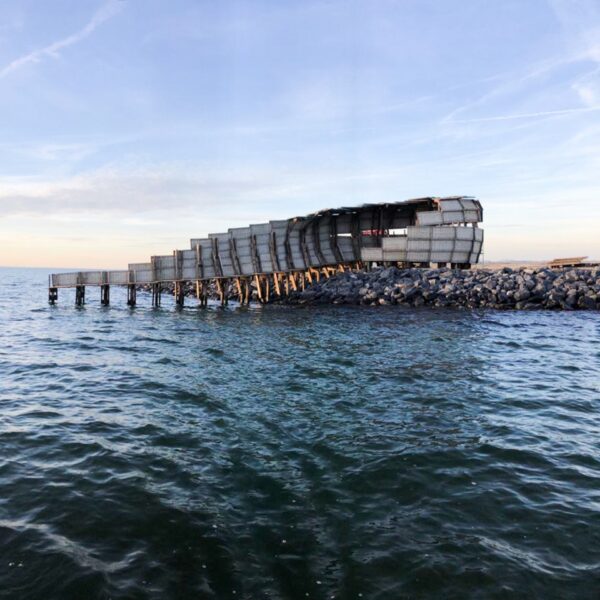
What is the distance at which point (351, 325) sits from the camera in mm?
24969

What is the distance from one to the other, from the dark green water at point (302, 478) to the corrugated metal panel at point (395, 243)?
27.2 meters

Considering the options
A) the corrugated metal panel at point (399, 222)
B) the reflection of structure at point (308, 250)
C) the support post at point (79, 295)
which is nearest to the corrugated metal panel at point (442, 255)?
the reflection of structure at point (308, 250)

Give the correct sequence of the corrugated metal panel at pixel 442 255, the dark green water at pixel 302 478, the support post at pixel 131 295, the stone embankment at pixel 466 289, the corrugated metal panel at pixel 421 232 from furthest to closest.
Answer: the corrugated metal panel at pixel 442 255 → the corrugated metal panel at pixel 421 232 → the support post at pixel 131 295 → the stone embankment at pixel 466 289 → the dark green water at pixel 302 478

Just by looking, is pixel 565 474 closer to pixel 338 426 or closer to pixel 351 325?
pixel 338 426

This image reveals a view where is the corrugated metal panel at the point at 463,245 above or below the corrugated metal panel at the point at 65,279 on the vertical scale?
above

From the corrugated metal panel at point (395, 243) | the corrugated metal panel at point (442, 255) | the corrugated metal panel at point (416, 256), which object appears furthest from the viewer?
the corrugated metal panel at point (395, 243)

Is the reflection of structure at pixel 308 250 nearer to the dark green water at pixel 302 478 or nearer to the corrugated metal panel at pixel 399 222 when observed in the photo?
the corrugated metal panel at pixel 399 222

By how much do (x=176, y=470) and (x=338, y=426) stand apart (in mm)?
3699

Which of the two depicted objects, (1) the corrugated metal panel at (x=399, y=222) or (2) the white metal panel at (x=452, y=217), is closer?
(2) the white metal panel at (x=452, y=217)

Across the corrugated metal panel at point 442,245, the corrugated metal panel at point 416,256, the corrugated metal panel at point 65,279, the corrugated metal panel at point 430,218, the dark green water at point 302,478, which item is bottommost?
the dark green water at point 302,478

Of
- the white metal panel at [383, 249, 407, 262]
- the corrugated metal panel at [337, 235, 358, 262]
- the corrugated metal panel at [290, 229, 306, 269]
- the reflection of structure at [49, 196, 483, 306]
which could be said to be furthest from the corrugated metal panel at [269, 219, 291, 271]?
the white metal panel at [383, 249, 407, 262]

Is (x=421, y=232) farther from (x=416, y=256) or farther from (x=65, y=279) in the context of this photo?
(x=65, y=279)

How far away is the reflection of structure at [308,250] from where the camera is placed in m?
38.0

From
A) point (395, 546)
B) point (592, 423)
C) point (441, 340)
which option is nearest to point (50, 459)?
point (395, 546)
